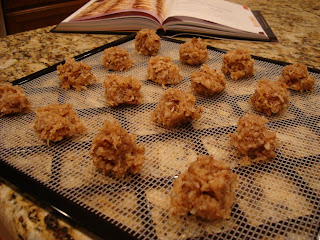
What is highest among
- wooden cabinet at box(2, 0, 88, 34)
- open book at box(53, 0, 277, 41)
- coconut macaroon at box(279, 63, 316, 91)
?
open book at box(53, 0, 277, 41)

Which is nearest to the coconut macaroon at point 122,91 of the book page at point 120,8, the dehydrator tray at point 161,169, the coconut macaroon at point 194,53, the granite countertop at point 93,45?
the dehydrator tray at point 161,169

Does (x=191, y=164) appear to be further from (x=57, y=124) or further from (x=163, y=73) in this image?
(x=163, y=73)

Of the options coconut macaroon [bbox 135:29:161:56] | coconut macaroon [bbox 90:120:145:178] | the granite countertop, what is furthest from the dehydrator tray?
coconut macaroon [bbox 135:29:161:56]

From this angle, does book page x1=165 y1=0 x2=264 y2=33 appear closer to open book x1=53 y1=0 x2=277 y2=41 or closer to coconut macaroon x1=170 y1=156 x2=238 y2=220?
open book x1=53 y1=0 x2=277 y2=41

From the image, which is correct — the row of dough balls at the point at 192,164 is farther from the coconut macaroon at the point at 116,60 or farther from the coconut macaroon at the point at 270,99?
the coconut macaroon at the point at 116,60

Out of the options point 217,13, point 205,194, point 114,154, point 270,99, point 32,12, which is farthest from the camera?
point 32,12

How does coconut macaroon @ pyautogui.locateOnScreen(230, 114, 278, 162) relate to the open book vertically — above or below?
below

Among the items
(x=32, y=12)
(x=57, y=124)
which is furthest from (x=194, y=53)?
(x=32, y=12)
